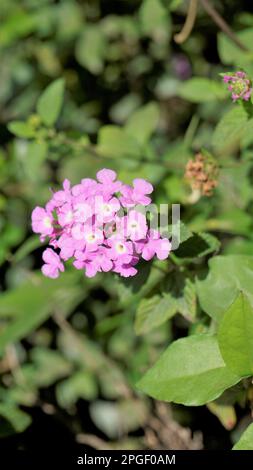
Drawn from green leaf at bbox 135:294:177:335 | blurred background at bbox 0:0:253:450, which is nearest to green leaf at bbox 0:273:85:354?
blurred background at bbox 0:0:253:450

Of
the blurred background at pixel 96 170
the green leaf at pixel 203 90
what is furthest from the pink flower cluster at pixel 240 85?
the green leaf at pixel 203 90

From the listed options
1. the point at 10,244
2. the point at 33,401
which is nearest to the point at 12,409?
the point at 33,401

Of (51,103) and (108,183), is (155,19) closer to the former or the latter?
(51,103)

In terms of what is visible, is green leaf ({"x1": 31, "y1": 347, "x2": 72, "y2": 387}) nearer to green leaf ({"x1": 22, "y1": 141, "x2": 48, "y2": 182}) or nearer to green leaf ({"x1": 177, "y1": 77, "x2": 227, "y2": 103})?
green leaf ({"x1": 22, "y1": 141, "x2": 48, "y2": 182})

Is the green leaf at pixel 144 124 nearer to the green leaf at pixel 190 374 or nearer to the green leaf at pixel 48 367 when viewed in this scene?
the green leaf at pixel 48 367

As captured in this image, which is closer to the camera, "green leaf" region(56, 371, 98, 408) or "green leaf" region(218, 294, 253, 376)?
"green leaf" region(218, 294, 253, 376)

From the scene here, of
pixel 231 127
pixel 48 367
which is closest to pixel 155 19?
pixel 231 127
